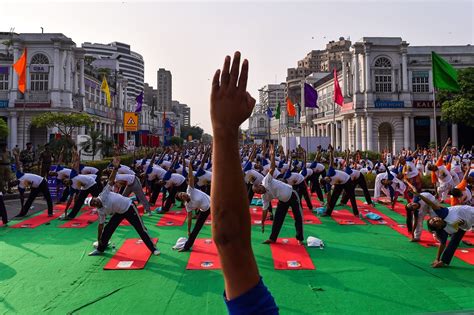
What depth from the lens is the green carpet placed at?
5254 mm

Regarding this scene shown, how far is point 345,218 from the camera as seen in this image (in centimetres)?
1145

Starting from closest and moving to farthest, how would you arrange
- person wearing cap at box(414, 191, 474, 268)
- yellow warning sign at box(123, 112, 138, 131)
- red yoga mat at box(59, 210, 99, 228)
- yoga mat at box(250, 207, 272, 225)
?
person wearing cap at box(414, 191, 474, 268) < red yoga mat at box(59, 210, 99, 228) < yoga mat at box(250, 207, 272, 225) < yellow warning sign at box(123, 112, 138, 131)

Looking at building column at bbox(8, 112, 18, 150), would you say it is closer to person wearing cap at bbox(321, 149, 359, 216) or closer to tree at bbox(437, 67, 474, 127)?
person wearing cap at bbox(321, 149, 359, 216)

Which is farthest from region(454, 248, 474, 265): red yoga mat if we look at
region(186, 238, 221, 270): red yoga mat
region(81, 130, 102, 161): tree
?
region(81, 130, 102, 161): tree

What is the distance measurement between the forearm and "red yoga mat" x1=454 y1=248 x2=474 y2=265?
739 centimetres

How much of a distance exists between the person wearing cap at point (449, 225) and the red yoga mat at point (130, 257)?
18.6ft

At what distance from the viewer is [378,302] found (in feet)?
17.6

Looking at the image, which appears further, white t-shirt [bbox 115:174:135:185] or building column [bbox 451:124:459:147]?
building column [bbox 451:124:459:147]

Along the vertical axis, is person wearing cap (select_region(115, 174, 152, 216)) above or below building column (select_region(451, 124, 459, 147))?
below

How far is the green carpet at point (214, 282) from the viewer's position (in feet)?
17.2

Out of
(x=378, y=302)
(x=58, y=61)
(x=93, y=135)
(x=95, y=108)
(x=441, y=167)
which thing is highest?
(x=58, y=61)

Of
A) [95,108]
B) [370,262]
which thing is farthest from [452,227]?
[95,108]

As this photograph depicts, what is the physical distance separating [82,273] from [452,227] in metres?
7.02

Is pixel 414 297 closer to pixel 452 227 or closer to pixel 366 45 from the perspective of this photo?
pixel 452 227
